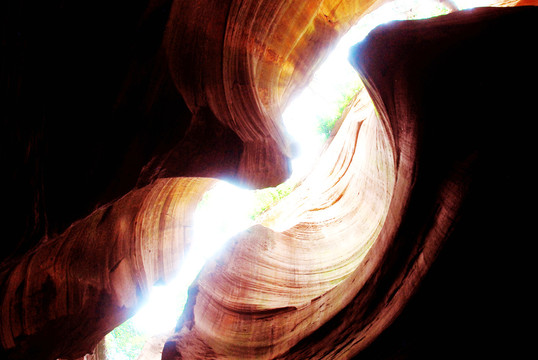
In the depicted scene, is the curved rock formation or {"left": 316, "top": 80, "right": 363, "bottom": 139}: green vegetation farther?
{"left": 316, "top": 80, "right": 363, "bottom": 139}: green vegetation

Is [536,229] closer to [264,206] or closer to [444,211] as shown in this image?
[444,211]

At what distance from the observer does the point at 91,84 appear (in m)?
3.14

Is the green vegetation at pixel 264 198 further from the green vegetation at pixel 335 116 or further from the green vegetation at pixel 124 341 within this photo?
the green vegetation at pixel 124 341

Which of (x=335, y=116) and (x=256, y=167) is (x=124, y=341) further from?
(x=335, y=116)

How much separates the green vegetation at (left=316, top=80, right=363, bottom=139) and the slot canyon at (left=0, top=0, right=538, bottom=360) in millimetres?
6366

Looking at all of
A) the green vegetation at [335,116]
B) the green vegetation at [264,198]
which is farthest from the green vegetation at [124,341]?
the green vegetation at [335,116]

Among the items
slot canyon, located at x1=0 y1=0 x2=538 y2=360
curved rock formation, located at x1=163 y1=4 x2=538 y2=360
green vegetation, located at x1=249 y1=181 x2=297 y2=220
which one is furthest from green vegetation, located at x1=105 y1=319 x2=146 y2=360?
curved rock formation, located at x1=163 y1=4 x2=538 y2=360

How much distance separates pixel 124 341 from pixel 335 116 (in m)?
Result: 13.0

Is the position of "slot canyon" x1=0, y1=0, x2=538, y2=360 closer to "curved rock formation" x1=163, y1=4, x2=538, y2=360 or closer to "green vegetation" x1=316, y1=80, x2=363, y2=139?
"curved rock formation" x1=163, y1=4, x2=538, y2=360

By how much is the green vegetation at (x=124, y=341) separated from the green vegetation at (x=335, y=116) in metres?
11.7

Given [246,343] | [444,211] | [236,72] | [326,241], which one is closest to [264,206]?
[326,241]

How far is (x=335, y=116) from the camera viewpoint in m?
11.7

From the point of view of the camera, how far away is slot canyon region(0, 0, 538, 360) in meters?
2.48

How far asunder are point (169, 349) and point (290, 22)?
16.3 feet
